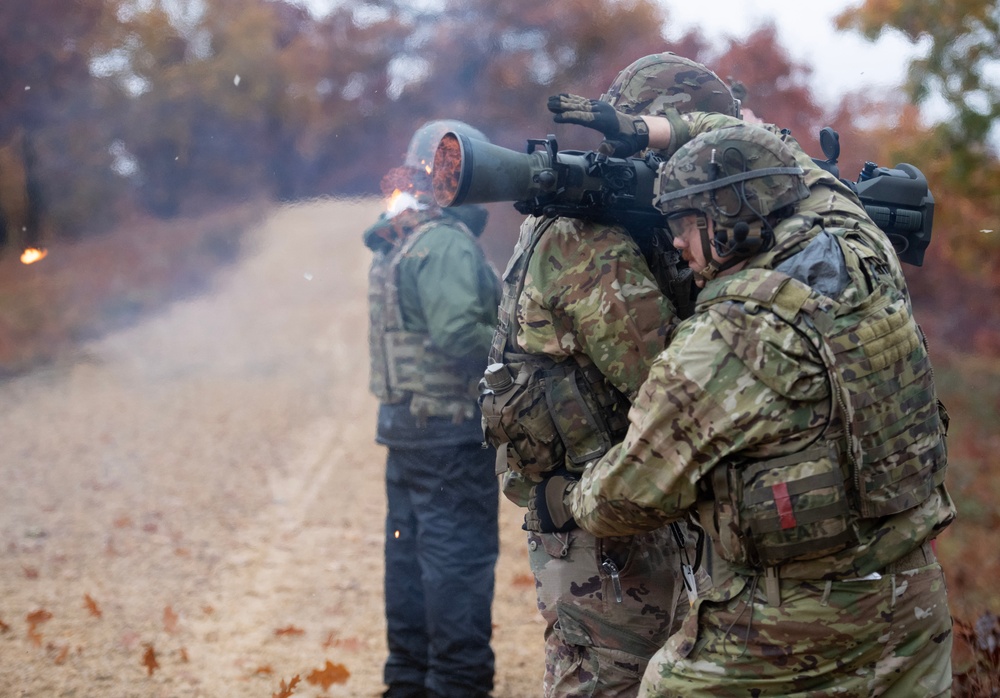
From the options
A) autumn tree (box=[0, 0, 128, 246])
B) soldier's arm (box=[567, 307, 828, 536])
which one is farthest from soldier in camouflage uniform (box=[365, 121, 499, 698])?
autumn tree (box=[0, 0, 128, 246])

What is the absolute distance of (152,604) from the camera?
19.4ft

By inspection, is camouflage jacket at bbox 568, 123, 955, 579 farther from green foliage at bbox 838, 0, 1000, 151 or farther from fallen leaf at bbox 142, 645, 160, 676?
green foliage at bbox 838, 0, 1000, 151

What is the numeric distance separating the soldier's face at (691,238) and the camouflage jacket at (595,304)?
278mm

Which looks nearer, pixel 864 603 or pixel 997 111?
pixel 864 603

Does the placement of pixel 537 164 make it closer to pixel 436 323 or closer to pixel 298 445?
pixel 436 323

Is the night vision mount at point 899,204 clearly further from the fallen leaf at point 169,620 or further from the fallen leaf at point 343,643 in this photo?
the fallen leaf at point 169,620

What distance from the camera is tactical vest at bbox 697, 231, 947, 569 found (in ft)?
7.09

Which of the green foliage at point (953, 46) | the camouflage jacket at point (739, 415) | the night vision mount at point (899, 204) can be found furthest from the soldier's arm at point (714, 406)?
the green foliage at point (953, 46)

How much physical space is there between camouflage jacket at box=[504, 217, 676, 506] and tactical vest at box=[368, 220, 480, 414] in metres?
1.53

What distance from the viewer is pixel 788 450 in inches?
86.0

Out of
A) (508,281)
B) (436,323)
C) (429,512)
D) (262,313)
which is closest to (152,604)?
(429,512)

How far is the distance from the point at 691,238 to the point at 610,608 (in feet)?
4.16

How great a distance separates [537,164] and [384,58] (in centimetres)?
1343

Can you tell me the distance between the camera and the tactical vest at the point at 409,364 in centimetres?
437
